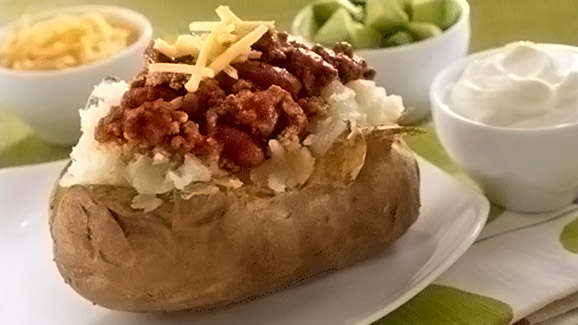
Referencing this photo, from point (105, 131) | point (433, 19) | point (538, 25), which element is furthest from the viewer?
point (538, 25)

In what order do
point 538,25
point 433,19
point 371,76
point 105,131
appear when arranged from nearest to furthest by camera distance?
point 105,131 → point 371,76 → point 433,19 → point 538,25

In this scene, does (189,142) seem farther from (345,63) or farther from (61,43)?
(61,43)

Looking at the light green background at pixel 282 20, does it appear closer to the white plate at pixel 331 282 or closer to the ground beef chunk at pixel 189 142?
the white plate at pixel 331 282

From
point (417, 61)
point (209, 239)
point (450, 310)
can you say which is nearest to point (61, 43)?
point (417, 61)

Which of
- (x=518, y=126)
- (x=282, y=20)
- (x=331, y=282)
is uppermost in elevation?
(x=518, y=126)

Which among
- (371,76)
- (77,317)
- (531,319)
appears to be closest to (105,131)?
(77,317)

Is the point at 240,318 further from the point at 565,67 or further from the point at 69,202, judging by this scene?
the point at 565,67

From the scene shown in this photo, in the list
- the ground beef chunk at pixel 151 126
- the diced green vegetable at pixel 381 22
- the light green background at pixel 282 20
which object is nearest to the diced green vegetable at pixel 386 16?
the diced green vegetable at pixel 381 22
